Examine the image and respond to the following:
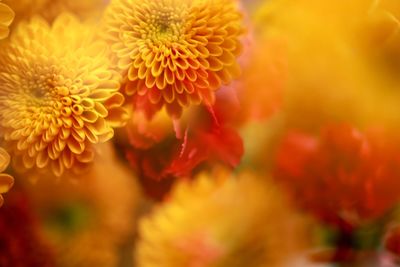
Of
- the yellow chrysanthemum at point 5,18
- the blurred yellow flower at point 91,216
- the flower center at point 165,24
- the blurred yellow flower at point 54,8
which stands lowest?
the blurred yellow flower at point 91,216

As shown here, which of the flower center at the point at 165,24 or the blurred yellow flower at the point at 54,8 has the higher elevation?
the blurred yellow flower at the point at 54,8

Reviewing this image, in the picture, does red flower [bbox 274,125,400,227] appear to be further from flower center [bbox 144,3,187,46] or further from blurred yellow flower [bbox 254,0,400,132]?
flower center [bbox 144,3,187,46]

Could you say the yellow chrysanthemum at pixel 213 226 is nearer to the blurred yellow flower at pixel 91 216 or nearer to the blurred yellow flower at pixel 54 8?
Answer: the blurred yellow flower at pixel 91 216

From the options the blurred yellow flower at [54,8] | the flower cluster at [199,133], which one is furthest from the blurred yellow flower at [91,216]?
the blurred yellow flower at [54,8]

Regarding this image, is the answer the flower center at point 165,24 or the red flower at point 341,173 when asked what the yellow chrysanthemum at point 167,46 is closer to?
the flower center at point 165,24

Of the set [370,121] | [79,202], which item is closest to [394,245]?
[370,121]

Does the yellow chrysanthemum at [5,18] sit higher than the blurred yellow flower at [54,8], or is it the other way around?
the blurred yellow flower at [54,8]

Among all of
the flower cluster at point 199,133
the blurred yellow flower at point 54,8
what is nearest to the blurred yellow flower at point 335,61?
the flower cluster at point 199,133
